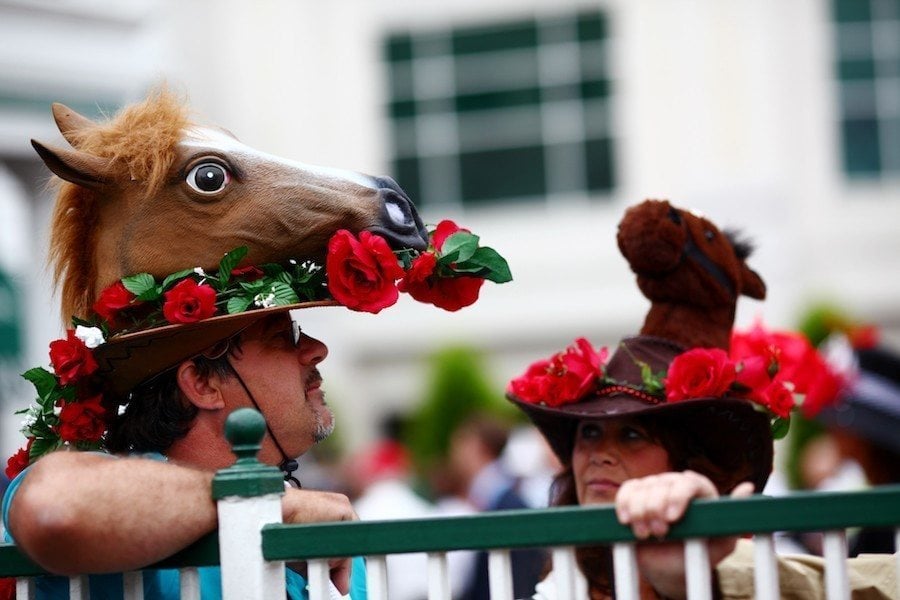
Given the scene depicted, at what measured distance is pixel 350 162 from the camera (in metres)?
19.0

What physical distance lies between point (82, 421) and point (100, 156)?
21.0 inches

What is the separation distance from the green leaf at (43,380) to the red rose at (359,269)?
1.99ft

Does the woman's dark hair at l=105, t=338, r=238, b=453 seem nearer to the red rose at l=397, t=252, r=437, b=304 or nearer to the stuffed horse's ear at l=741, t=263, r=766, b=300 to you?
the red rose at l=397, t=252, r=437, b=304

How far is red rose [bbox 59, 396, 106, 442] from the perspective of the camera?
2.87 m

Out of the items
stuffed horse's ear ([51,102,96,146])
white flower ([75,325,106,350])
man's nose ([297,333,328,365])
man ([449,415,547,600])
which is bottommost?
man ([449,415,547,600])

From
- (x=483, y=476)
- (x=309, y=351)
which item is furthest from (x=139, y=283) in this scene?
(x=483, y=476)

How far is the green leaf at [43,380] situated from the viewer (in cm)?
290

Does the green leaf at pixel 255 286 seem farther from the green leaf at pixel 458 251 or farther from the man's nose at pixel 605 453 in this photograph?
the man's nose at pixel 605 453

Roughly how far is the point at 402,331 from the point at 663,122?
442 centimetres

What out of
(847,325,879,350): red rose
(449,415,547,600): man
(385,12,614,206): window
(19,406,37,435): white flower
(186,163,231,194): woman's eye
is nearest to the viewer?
(186,163,231,194): woman's eye

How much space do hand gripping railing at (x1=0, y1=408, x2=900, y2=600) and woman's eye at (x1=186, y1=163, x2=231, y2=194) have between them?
60 centimetres

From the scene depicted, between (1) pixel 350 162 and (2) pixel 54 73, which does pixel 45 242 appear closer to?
(2) pixel 54 73

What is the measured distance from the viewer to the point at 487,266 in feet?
9.57

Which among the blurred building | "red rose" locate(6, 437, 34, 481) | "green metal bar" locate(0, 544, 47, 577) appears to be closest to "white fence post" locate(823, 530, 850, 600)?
"green metal bar" locate(0, 544, 47, 577)
